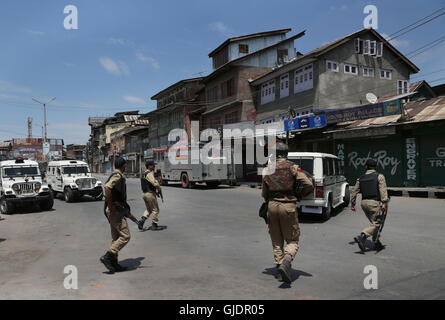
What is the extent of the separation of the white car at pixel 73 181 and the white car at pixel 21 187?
6.07ft

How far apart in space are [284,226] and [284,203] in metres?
0.33

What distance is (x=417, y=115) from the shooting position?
63.5ft

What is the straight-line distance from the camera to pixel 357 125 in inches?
853

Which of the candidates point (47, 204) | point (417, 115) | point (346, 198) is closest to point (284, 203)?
point (346, 198)

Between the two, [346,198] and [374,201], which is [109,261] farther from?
[346,198]

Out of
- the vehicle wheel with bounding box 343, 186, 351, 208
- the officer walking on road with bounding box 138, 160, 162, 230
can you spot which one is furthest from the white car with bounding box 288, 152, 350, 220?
the officer walking on road with bounding box 138, 160, 162, 230

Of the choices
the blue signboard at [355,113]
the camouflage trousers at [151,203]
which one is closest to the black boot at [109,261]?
the camouflage trousers at [151,203]

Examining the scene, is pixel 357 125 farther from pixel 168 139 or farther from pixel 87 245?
pixel 168 139

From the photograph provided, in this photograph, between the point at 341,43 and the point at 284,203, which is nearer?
the point at 284,203

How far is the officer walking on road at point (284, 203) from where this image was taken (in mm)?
5059

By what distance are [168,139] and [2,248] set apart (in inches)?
1588

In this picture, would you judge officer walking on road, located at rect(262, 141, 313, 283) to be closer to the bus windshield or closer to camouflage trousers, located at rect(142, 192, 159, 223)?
camouflage trousers, located at rect(142, 192, 159, 223)

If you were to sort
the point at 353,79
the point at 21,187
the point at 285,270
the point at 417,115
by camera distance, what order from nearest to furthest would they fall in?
the point at 285,270 → the point at 21,187 → the point at 417,115 → the point at 353,79
